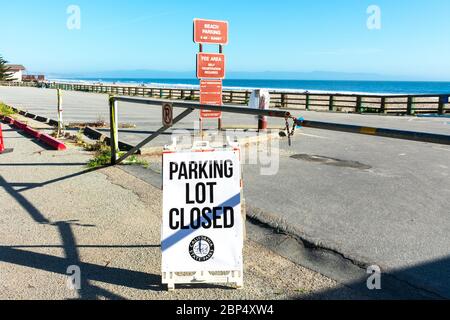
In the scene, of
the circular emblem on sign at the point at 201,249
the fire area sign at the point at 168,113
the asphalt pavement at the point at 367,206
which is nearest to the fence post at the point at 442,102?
the asphalt pavement at the point at 367,206

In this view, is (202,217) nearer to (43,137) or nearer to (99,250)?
(99,250)

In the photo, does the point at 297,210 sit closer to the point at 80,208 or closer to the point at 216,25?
the point at 80,208

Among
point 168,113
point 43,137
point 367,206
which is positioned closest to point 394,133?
point 367,206

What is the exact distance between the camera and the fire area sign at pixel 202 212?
3.46 m

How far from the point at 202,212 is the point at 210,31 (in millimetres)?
9753

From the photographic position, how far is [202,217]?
3.56 meters

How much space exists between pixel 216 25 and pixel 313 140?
443 centimetres

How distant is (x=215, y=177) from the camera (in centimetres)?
361

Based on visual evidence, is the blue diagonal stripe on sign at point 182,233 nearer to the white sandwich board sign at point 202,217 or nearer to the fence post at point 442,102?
the white sandwich board sign at point 202,217

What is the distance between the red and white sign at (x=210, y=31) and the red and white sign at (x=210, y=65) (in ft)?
1.31

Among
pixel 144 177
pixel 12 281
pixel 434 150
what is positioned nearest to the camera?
pixel 12 281

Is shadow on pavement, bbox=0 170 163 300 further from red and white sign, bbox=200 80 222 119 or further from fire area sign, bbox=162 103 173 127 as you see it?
red and white sign, bbox=200 80 222 119

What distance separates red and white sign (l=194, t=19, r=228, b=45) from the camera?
12146 mm
